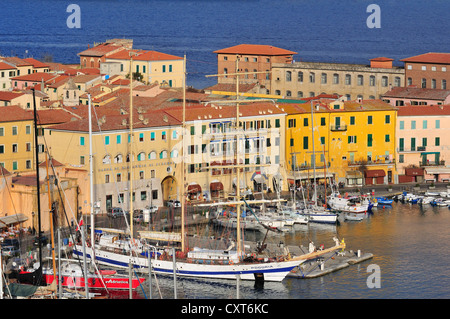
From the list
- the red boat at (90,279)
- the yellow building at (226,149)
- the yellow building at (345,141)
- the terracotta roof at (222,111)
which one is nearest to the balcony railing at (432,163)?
the yellow building at (345,141)

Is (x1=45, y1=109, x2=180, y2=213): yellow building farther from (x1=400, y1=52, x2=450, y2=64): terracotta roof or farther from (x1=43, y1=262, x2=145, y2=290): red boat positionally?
(x1=400, y1=52, x2=450, y2=64): terracotta roof

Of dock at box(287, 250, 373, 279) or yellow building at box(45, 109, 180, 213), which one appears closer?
dock at box(287, 250, 373, 279)

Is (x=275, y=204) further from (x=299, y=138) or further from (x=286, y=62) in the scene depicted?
(x=286, y=62)

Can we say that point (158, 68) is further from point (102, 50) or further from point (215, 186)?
point (215, 186)

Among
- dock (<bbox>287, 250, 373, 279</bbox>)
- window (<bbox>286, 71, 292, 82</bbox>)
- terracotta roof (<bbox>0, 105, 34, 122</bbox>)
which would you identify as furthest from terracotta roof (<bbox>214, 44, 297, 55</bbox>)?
dock (<bbox>287, 250, 373, 279</bbox>)

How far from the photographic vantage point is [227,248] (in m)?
32.4

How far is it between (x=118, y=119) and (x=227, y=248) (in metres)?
9.70

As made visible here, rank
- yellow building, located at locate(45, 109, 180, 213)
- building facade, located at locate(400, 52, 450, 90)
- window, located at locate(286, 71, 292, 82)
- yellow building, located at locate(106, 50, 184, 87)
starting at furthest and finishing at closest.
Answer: yellow building, located at locate(106, 50, 184, 87)
window, located at locate(286, 71, 292, 82)
building facade, located at locate(400, 52, 450, 90)
yellow building, located at locate(45, 109, 180, 213)

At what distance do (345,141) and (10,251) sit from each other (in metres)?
19.1

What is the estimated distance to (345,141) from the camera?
4616 centimetres

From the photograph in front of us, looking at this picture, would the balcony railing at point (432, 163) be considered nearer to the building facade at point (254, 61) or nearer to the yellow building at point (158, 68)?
the building facade at point (254, 61)

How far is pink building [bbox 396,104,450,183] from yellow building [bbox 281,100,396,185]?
513 millimetres

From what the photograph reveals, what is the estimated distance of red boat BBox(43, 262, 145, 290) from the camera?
89.6ft
